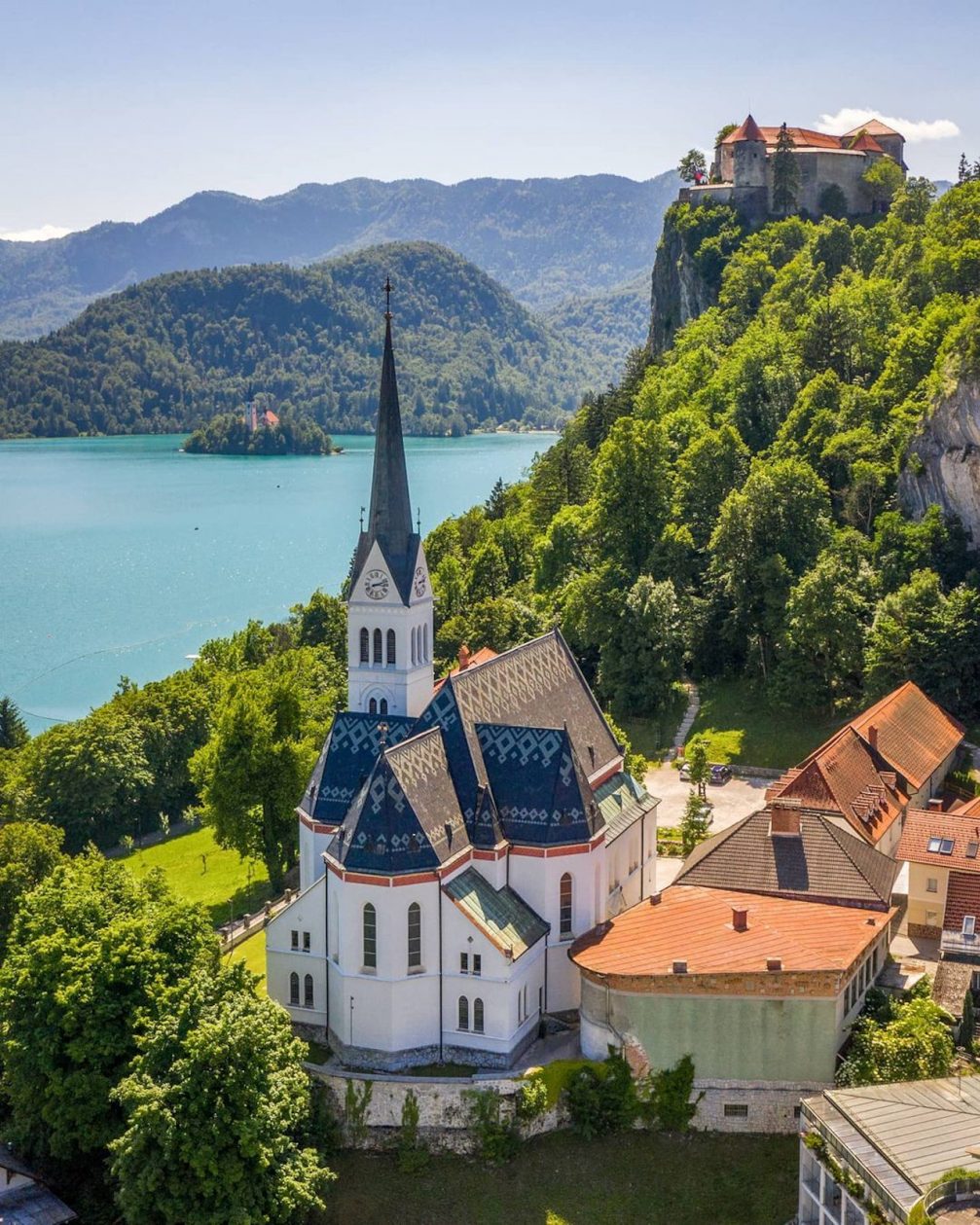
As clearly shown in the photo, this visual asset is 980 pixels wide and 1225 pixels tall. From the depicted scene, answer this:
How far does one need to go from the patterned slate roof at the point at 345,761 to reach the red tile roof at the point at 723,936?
7.17m

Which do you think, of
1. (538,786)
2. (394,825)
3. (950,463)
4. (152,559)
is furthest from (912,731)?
(152,559)

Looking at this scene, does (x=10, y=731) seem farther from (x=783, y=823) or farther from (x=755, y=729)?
(x=783, y=823)

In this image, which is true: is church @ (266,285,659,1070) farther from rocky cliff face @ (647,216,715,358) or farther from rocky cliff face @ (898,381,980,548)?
rocky cliff face @ (647,216,715,358)

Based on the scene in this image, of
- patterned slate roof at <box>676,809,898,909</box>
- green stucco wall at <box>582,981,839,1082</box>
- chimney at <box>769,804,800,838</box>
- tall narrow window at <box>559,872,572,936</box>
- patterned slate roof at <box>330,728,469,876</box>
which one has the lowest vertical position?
green stucco wall at <box>582,981,839,1082</box>

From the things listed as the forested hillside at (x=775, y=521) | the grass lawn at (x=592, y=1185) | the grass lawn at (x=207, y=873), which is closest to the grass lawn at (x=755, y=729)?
the forested hillside at (x=775, y=521)

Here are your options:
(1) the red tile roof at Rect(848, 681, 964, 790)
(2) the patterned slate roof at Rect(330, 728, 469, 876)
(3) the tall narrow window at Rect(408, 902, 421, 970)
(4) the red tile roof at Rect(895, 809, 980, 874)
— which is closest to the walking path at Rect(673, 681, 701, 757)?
(1) the red tile roof at Rect(848, 681, 964, 790)

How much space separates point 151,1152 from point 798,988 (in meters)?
14.8

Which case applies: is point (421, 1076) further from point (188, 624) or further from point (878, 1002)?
point (188, 624)

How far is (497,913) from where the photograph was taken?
35.6 meters

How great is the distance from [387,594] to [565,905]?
32.2 ft

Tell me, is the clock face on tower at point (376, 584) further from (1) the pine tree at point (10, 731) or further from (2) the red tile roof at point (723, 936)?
(1) the pine tree at point (10, 731)

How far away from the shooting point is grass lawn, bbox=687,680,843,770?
55562 mm

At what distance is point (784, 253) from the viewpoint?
99.4 metres

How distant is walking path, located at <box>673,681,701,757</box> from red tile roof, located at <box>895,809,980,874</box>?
1754 centimetres
